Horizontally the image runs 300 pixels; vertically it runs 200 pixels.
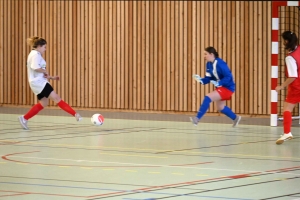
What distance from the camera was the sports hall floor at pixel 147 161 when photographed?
647cm

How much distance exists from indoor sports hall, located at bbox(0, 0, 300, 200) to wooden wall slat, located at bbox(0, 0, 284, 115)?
0.02 m

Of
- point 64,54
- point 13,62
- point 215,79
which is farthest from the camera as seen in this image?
point 13,62

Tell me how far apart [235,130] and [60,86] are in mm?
6303

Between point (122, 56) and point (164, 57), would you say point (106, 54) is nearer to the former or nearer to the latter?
point (122, 56)

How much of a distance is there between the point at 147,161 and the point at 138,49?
870 cm

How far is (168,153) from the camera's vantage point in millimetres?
9398

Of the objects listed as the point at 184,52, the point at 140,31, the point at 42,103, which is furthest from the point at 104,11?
the point at 42,103

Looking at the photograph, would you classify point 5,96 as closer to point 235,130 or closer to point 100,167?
point 235,130

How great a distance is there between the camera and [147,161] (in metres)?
8.59

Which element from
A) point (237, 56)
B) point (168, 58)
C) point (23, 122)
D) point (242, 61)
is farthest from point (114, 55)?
point (23, 122)

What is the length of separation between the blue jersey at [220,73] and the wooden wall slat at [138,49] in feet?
9.11

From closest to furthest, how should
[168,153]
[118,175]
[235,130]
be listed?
[118,175] < [168,153] < [235,130]

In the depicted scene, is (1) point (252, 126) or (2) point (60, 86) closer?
(1) point (252, 126)

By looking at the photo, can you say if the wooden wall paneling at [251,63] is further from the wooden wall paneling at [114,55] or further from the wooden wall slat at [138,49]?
the wooden wall paneling at [114,55]
